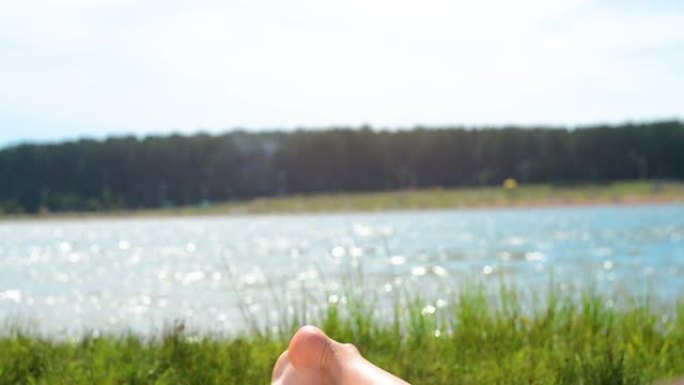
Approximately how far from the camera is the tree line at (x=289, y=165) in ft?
362

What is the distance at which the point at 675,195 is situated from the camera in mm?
105250

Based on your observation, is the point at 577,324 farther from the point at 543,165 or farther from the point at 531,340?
the point at 543,165

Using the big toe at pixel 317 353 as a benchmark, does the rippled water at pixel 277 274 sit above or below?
below

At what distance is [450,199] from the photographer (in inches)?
4363

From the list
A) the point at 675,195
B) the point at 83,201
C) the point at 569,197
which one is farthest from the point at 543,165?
the point at 83,201

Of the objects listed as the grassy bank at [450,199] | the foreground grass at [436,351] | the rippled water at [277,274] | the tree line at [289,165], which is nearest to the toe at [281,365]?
the foreground grass at [436,351]

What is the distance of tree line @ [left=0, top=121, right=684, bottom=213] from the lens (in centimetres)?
11025

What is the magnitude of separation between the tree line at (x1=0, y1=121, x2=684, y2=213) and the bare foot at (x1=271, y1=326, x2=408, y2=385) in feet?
351

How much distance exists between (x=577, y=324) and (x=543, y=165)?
103 meters

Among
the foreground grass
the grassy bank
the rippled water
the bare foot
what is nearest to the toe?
the bare foot

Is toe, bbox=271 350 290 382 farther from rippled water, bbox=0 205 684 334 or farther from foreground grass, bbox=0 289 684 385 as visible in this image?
rippled water, bbox=0 205 684 334

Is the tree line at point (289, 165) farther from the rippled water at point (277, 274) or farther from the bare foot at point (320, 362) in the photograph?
the bare foot at point (320, 362)

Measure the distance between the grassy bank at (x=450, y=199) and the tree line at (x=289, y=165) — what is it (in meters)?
1.06

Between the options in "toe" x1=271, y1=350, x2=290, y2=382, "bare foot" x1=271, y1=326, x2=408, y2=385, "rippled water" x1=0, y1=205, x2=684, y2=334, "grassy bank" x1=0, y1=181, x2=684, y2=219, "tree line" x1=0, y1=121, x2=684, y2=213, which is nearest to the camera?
"bare foot" x1=271, y1=326, x2=408, y2=385
